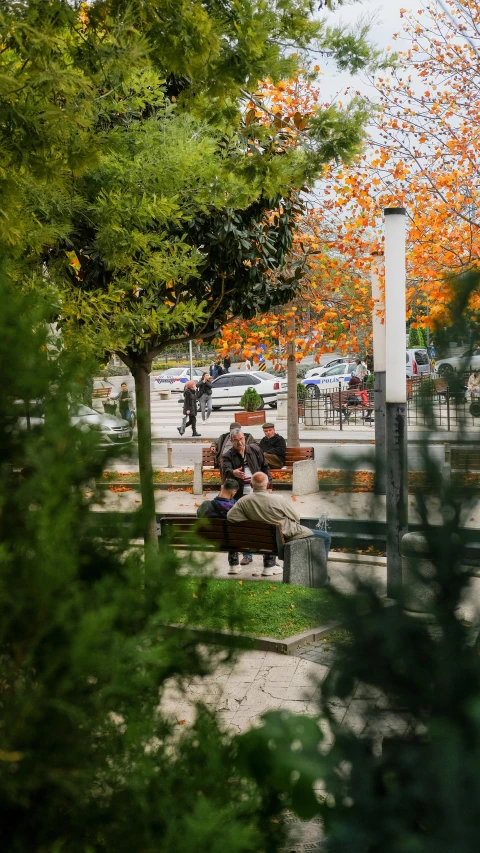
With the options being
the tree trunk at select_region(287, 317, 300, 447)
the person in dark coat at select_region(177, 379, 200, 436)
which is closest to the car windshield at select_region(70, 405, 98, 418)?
the tree trunk at select_region(287, 317, 300, 447)

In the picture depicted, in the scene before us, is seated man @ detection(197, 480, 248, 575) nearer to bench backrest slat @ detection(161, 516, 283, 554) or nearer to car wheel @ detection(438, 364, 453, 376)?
bench backrest slat @ detection(161, 516, 283, 554)

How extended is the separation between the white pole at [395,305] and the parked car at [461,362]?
595 centimetres

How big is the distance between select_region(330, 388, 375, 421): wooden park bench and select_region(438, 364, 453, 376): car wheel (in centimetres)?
2565

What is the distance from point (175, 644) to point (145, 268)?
658cm

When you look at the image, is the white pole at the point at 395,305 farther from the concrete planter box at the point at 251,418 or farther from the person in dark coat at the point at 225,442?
the concrete planter box at the point at 251,418

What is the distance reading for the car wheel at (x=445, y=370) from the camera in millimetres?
1396

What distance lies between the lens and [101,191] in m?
7.87

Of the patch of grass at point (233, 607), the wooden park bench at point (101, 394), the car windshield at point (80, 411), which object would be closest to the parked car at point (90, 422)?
the car windshield at point (80, 411)

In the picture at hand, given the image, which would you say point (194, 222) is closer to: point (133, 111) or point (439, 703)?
point (133, 111)

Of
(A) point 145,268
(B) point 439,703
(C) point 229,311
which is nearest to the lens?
(B) point 439,703

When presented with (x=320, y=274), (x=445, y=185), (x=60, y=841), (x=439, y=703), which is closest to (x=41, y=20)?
(x=60, y=841)

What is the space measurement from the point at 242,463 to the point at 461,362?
10583 mm

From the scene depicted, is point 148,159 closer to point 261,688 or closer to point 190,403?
point 261,688

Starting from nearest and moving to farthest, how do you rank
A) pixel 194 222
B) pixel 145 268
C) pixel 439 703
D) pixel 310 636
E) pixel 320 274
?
pixel 439 703 → pixel 310 636 → pixel 145 268 → pixel 194 222 → pixel 320 274
